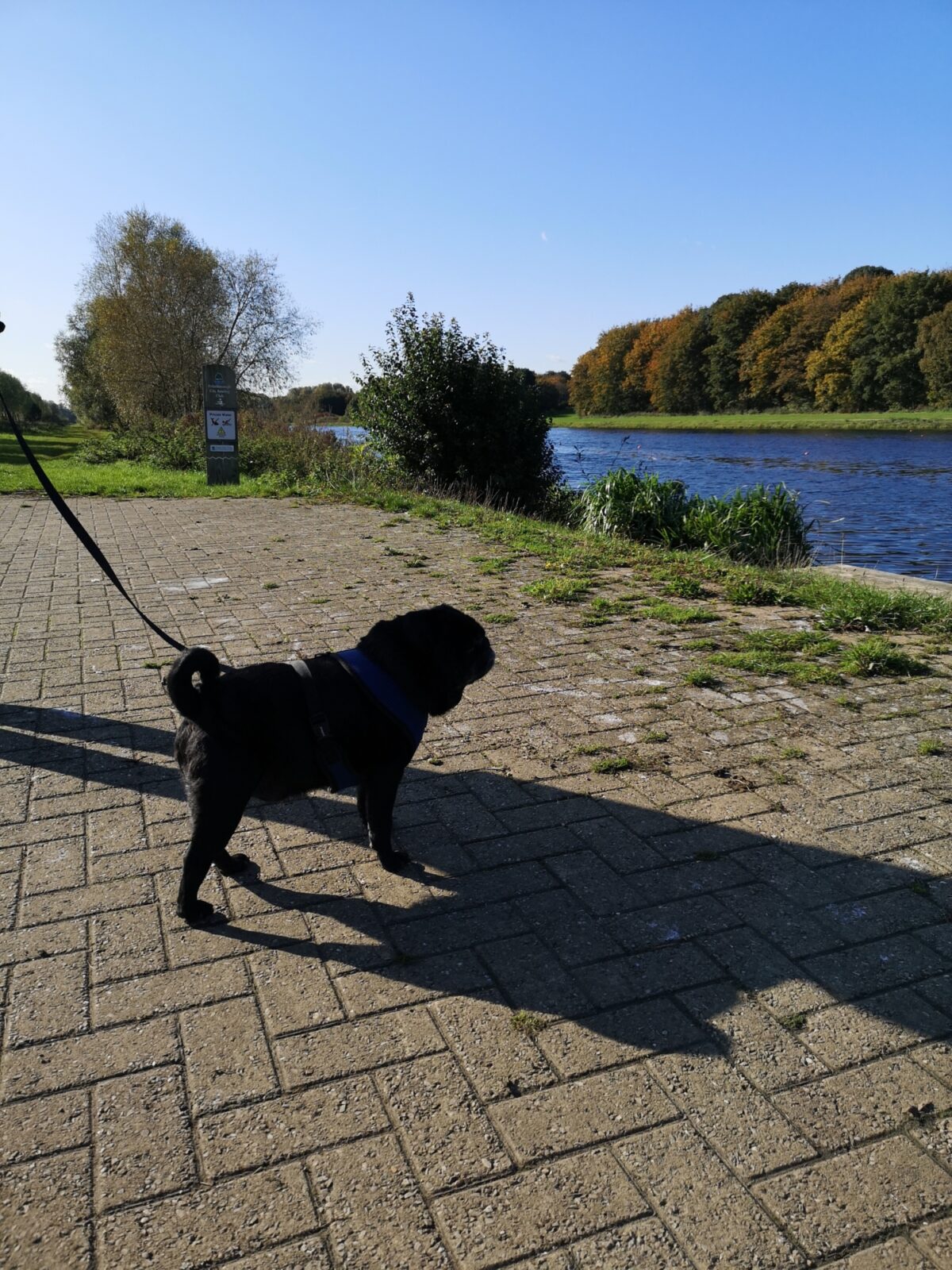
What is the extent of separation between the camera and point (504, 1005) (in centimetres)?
242

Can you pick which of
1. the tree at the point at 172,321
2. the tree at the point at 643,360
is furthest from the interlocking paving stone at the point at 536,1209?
the tree at the point at 643,360

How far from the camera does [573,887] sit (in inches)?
118

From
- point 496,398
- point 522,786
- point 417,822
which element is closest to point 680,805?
point 522,786

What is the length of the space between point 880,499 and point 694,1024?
21539 mm

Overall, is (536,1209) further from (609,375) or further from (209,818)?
(609,375)

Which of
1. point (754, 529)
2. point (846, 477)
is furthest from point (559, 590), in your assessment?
point (846, 477)

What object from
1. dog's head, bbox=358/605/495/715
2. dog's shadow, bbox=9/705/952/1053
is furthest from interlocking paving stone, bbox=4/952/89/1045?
dog's head, bbox=358/605/495/715

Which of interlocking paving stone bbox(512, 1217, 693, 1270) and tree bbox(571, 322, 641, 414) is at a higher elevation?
tree bbox(571, 322, 641, 414)

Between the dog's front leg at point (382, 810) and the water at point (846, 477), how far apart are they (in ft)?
27.8

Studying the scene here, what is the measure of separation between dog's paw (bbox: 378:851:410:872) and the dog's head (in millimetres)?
561

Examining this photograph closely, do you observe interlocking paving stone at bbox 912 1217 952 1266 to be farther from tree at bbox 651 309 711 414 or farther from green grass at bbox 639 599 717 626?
tree at bbox 651 309 711 414

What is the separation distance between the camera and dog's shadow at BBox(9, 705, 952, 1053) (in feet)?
8.04

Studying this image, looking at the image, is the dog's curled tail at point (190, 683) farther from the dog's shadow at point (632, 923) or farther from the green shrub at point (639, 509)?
the green shrub at point (639, 509)

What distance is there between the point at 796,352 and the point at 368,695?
69.2 m
